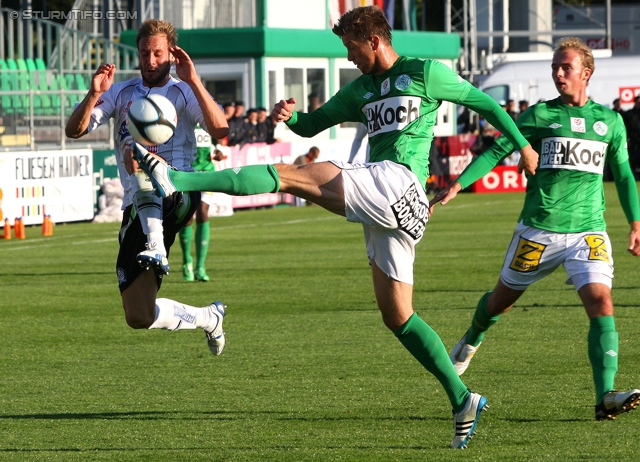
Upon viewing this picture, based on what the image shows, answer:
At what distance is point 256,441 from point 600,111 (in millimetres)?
2769

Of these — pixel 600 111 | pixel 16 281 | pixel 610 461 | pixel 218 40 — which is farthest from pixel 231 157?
pixel 610 461

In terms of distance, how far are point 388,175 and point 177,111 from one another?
1.89 meters

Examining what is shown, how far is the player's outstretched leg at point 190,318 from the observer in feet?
24.4

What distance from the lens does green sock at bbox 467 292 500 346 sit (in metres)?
7.54

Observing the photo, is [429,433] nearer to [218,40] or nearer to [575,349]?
[575,349]

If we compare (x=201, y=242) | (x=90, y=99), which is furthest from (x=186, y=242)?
(x=90, y=99)

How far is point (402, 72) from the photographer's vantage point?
6.39m

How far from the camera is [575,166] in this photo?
23.1ft

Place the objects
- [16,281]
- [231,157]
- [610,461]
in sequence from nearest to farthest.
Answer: [610,461]
[16,281]
[231,157]

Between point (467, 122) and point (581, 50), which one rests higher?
point (581, 50)

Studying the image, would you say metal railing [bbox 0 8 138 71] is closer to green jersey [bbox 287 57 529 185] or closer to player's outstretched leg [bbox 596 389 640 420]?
green jersey [bbox 287 57 529 185]

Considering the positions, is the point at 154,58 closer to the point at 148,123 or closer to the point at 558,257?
the point at 148,123

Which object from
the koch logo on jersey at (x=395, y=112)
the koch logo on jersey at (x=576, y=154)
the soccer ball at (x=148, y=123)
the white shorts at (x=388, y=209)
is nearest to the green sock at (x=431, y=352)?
the white shorts at (x=388, y=209)

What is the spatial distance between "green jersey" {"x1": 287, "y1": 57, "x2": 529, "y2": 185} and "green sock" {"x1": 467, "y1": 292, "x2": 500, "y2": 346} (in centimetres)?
145
